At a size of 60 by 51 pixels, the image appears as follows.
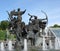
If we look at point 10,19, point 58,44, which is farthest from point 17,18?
point 58,44

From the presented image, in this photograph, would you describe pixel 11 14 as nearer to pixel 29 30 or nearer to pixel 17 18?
pixel 17 18

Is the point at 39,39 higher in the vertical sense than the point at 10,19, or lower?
lower

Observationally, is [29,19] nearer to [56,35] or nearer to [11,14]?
[11,14]

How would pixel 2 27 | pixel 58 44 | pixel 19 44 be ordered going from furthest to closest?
pixel 2 27
pixel 58 44
pixel 19 44

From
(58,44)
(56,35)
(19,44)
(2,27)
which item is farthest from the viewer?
(2,27)

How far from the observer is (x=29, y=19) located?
31.0m

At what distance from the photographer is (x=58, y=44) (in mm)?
33750

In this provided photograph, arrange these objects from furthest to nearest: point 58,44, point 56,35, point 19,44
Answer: point 56,35, point 58,44, point 19,44

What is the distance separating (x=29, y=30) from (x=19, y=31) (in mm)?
1150

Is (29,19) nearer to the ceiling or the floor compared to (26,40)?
nearer to the ceiling

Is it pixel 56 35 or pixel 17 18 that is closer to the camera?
pixel 17 18

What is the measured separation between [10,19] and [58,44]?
7034 millimetres

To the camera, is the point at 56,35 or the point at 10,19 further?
the point at 56,35

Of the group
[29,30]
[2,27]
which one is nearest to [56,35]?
[29,30]
